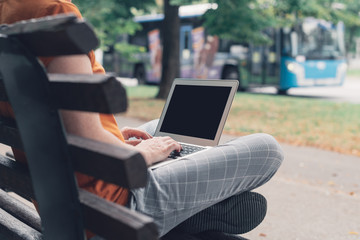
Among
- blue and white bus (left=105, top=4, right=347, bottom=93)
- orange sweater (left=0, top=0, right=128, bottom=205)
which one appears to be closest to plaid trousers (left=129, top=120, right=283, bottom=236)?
orange sweater (left=0, top=0, right=128, bottom=205)

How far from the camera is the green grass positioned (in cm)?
766

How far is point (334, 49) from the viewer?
1795 cm

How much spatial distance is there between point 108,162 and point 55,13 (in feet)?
1.81

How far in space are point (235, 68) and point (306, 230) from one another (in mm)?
15465

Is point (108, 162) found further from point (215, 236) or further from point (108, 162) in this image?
point (215, 236)

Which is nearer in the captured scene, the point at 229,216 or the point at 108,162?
the point at 108,162

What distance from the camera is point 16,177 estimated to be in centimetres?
170

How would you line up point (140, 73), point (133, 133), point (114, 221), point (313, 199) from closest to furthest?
point (114, 221)
point (133, 133)
point (313, 199)
point (140, 73)

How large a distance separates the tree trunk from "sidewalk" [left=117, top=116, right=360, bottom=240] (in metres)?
8.09

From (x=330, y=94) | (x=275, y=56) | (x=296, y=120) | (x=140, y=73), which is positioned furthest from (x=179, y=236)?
(x=140, y=73)

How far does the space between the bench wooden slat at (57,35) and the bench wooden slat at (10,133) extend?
0.36m

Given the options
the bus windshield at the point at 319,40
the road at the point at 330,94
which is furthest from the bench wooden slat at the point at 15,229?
the bus windshield at the point at 319,40

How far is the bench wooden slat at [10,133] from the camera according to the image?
1.56m

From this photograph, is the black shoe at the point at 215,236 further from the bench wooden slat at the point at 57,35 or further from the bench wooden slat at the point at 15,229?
the bench wooden slat at the point at 57,35
